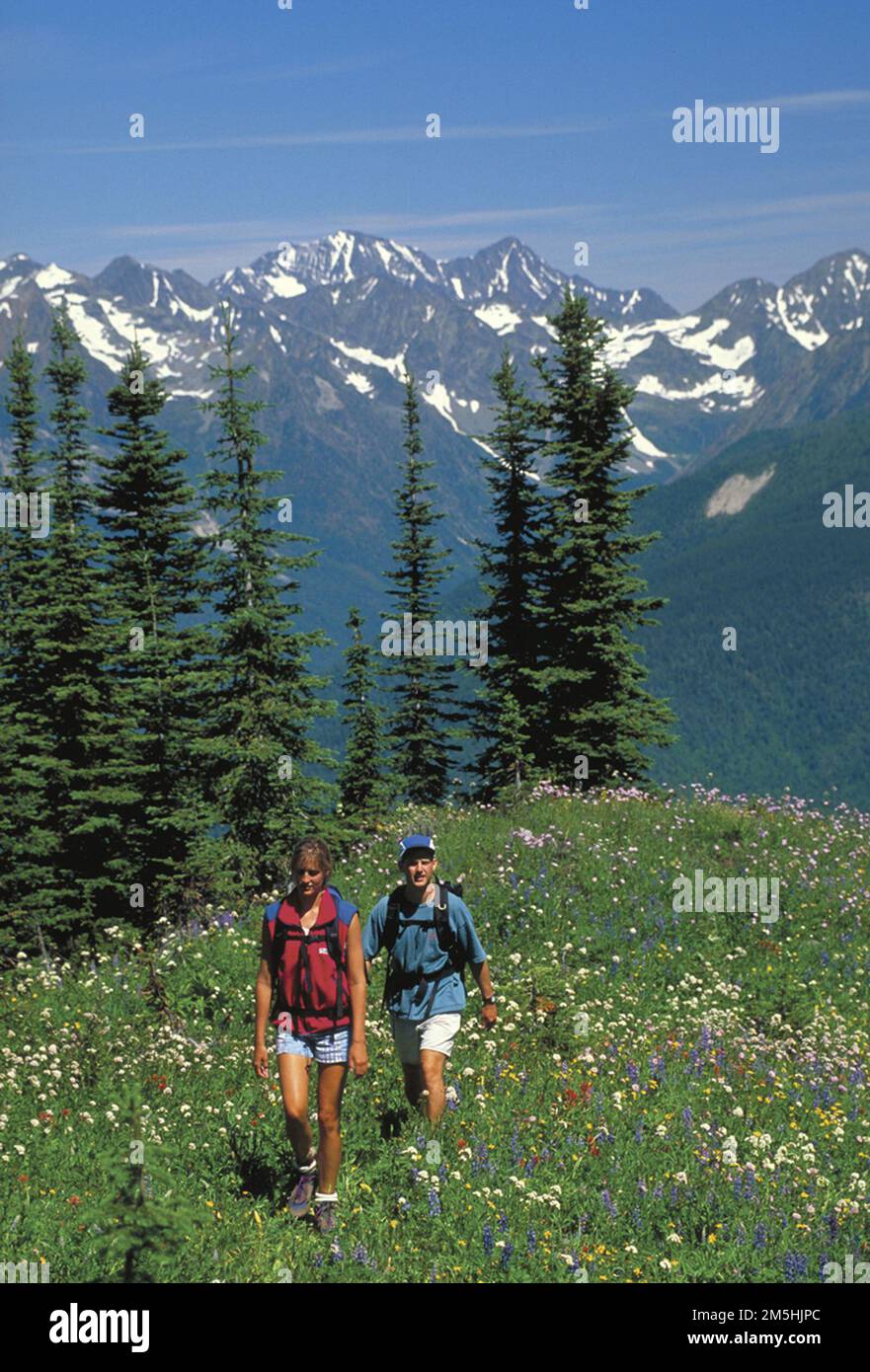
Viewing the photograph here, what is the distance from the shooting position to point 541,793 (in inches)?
734

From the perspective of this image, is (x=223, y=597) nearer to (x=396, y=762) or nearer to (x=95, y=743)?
(x=95, y=743)

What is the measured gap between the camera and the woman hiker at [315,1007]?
7047mm

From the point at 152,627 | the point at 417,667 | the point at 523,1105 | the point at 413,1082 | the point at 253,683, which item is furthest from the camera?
the point at 417,667

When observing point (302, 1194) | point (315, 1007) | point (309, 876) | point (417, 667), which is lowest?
point (302, 1194)

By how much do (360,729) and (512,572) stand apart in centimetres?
1118

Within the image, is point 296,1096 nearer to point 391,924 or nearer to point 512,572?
point 391,924

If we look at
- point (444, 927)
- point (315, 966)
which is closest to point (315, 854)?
point (315, 966)

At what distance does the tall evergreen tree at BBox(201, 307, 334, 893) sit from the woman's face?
587 inches

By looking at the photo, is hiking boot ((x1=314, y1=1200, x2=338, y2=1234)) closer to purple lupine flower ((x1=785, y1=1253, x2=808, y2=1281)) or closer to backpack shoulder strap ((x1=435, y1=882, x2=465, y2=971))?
backpack shoulder strap ((x1=435, y1=882, x2=465, y2=971))

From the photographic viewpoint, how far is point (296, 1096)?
23.1ft

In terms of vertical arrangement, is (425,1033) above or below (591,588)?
below

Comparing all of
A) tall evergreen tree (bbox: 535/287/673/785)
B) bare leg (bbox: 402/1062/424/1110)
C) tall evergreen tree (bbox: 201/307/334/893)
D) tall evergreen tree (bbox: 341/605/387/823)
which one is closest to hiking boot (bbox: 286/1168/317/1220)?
bare leg (bbox: 402/1062/424/1110)

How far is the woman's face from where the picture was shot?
22.8 ft
